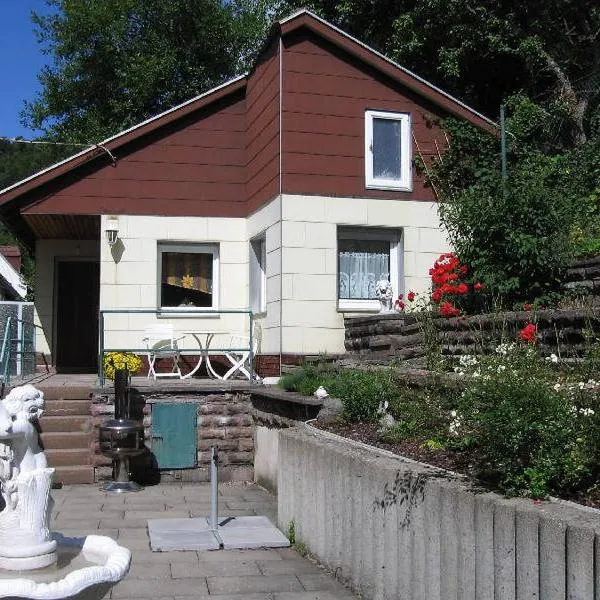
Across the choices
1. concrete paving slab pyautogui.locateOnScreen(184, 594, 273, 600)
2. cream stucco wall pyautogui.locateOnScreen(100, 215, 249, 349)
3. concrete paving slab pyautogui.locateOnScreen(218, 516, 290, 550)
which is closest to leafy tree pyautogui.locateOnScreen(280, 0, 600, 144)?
cream stucco wall pyautogui.locateOnScreen(100, 215, 249, 349)

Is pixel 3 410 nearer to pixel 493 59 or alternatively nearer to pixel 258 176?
pixel 258 176

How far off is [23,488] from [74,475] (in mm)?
6961

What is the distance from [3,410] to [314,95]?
A: 9051mm

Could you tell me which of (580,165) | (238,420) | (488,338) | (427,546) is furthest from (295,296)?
(427,546)

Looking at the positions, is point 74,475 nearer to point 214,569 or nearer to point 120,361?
point 120,361

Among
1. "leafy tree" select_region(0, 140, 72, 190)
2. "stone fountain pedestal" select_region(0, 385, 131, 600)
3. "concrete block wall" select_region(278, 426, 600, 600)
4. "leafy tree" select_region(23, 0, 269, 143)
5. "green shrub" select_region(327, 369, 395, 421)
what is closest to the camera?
"stone fountain pedestal" select_region(0, 385, 131, 600)

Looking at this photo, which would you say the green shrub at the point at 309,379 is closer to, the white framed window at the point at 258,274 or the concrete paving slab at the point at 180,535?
the concrete paving slab at the point at 180,535

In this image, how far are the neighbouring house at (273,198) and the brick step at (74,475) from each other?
97.4 inches

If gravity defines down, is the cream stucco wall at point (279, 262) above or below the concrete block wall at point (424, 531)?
above

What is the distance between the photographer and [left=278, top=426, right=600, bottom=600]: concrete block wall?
3627 mm

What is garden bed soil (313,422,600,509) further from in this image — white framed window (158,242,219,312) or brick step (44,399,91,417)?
white framed window (158,242,219,312)

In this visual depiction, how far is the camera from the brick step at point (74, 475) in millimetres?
10211

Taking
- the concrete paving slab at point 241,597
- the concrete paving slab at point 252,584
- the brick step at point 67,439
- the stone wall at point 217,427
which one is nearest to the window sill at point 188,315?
the stone wall at point 217,427

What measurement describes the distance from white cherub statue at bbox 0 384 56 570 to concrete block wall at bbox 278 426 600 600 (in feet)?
6.67
